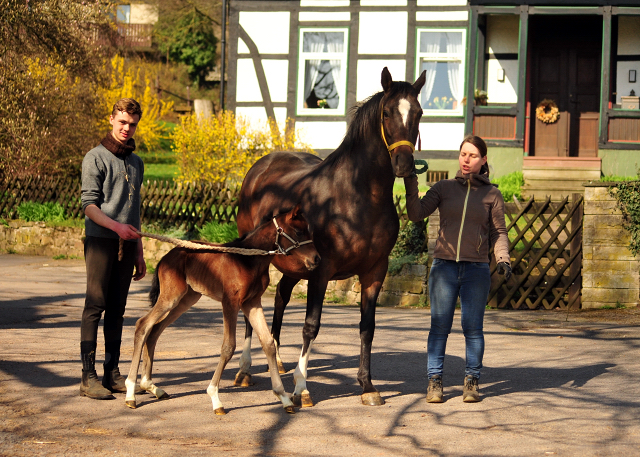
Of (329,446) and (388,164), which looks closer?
(329,446)

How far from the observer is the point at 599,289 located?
11633mm

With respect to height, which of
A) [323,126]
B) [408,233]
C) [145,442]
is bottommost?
[145,442]

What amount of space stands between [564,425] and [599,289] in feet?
21.4

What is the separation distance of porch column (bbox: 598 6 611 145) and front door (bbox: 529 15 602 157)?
141 centimetres

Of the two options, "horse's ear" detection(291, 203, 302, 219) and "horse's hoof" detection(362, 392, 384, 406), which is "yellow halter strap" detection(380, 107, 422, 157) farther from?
"horse's hoof" detection(362, 392, 384, 406)

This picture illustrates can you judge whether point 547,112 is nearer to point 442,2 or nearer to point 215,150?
point 442,2

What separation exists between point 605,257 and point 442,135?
38.8 ft

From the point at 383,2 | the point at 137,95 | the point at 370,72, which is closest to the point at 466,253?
the point at 370,72

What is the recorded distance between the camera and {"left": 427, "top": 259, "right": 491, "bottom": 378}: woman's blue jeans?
641 cm

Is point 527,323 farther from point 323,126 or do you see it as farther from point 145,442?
point 323,126

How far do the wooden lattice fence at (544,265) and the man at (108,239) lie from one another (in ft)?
22.6

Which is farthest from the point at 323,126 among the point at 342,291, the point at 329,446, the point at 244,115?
the point at 329,446

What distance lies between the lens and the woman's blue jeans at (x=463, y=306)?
252 inches

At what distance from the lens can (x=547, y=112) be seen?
890 inches
